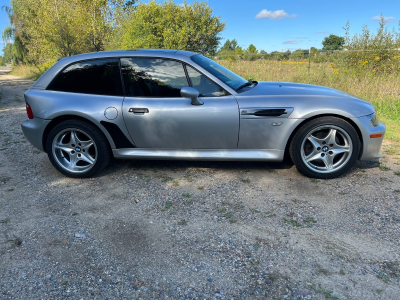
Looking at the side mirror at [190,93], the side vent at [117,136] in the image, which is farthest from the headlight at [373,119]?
the side vent at [117,136]

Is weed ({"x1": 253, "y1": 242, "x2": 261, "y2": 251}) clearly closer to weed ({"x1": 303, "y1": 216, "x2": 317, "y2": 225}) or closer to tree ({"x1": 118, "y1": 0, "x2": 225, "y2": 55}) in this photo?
weed ({"x1": 303, "y1": 216, "x2": 317, "y2": 225})

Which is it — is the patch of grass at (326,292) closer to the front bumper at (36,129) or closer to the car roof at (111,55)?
the car roof at (111,55)

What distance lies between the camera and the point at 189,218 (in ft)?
10.0

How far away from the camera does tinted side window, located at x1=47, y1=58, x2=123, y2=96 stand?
400 centimetres

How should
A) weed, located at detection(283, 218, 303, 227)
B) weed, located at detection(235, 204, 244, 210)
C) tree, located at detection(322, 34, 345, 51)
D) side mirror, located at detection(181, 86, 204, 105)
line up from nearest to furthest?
1. weed, located at detection(283, 218, 303, 227)
2. weed, located at detection(235, 204, 244, 210)
3. side mirror, located at detection(181, 86, 204, 105)
4. tree, located at detection(322, 34, 345, 51)

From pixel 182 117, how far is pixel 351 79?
23.8 ft

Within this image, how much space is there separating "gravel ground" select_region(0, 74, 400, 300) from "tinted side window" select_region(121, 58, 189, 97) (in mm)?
1149

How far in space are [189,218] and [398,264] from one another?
70.6 inches

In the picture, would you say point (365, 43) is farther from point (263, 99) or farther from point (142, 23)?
point (142, 23)

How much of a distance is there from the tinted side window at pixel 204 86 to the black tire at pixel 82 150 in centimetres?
144

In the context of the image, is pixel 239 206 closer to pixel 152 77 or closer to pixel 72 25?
pixel 152 77

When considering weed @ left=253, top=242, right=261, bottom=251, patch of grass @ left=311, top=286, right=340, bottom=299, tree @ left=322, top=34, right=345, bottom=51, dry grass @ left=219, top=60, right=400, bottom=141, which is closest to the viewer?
patch of grass @ left=311, top=286, right=340, bottom=299

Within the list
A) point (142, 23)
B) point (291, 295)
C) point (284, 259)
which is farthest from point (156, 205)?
point (142, 23)

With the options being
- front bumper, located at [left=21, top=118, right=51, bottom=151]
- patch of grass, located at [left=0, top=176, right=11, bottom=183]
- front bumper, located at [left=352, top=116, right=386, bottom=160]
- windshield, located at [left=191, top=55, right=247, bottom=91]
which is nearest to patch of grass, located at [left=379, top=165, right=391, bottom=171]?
front bumper, located at [left=352, top=116, right=386, bottom=160]
